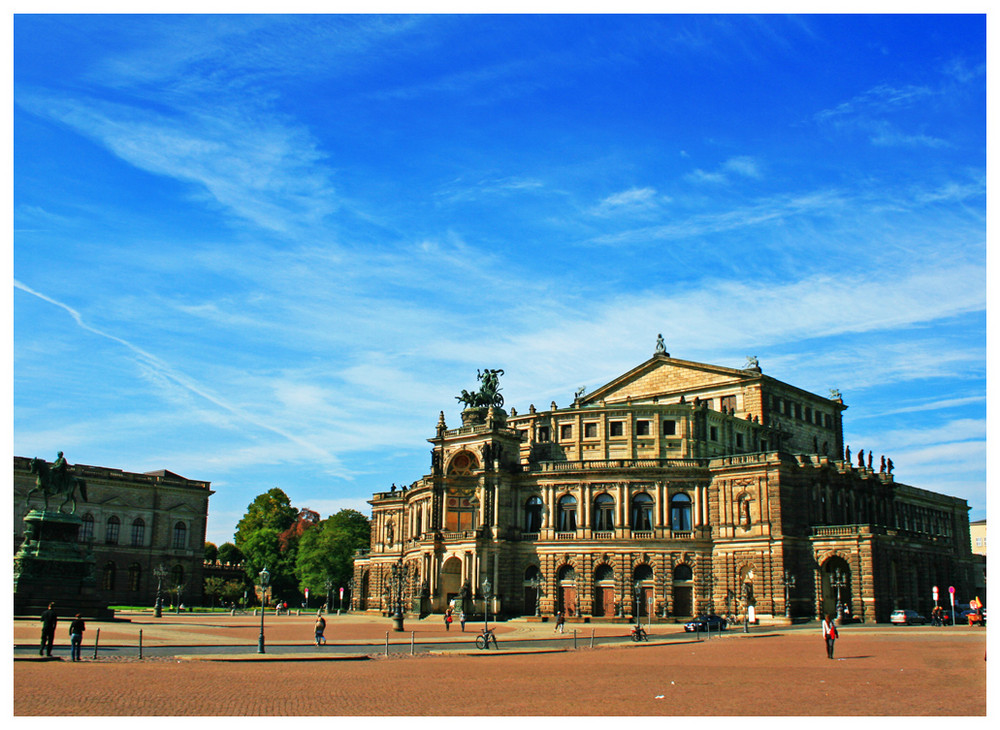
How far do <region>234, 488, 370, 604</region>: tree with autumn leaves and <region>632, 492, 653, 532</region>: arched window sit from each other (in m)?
45.1

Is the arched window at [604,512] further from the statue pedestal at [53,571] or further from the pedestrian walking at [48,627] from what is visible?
the pedestrian walking at [48,627]

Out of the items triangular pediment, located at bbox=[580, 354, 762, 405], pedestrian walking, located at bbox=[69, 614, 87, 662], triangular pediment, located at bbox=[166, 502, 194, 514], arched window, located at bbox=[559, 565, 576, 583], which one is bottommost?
pedestrian walking, located at bbox=[69, 614, 87, 662]

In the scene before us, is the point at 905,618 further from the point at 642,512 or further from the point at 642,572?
the point at 642,512

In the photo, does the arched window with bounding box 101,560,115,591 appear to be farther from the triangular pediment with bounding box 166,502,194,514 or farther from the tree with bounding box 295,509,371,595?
the tree with bounding box 295,509,371,595

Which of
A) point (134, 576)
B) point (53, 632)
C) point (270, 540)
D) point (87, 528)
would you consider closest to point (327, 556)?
point (270, 540)

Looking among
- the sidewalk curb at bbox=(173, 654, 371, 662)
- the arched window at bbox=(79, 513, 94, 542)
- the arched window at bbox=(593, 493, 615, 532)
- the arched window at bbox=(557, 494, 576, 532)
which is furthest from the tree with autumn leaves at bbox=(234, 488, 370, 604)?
the sidewalk curb at bbox=(173, 654, 371, 662)

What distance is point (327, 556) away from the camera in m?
116

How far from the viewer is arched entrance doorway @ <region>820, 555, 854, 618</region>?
7569cm

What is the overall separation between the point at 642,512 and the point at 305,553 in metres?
51.2

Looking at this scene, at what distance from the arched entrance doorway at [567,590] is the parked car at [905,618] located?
84.7ft

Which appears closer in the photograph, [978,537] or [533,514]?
[533,514]

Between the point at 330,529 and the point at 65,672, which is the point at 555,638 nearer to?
the point at 65,672

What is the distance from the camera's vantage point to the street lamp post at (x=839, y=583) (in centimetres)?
7044

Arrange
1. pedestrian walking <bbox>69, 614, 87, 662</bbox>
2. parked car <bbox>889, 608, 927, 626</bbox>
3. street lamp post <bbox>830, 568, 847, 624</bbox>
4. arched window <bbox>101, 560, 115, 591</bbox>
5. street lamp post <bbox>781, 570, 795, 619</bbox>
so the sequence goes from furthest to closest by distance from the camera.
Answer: arched window <bbox>101, 560, 115, 591</bbox>, street lamp post <bbox>781, 570, 795, 619</bbox>, street lamp post <bbox>830, 568, 847, 624</bbox>, parked car <bbox>889, 608, 927, 626</bbox>, pedestrian walking <bbox>69, 614, 87, 662</bbox>
